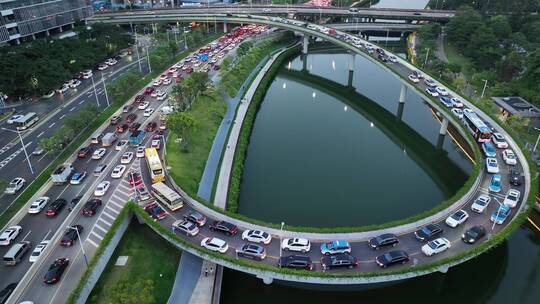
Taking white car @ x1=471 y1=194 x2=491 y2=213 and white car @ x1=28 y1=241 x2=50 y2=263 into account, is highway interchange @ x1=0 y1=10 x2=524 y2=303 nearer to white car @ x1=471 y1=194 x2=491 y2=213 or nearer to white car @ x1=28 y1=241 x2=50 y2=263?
white car @ x1=471 y1=194 x2=491 y2=213

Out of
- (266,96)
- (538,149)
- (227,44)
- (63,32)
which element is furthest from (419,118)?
(63,32)

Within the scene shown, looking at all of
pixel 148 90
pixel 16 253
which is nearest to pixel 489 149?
pixel 16 253

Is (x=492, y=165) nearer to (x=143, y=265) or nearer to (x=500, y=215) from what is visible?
(x=500, y=215)

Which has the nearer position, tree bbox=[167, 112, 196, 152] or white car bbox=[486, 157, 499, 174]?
white car bbox=[486, 157, 499, 174]

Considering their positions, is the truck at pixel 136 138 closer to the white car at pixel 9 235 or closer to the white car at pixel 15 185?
the white car at pixel 15 185

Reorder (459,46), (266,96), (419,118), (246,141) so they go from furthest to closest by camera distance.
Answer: (459,46) → (266,96) → (419,118) → (246,141)

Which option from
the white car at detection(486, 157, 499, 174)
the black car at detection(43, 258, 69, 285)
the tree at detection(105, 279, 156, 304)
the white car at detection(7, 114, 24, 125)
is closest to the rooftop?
the white car at detection(486, 157, 499, 174)

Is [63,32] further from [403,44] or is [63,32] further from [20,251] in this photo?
[403,44]

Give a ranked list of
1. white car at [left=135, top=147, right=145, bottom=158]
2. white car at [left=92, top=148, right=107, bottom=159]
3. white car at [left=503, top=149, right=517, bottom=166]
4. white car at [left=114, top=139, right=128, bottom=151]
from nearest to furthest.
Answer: white car at [left=503, top=149, right=517, bottom=166]
white car at [left=135, top=147, right=145, bottom=158]
white car at [left=92, top=148, right=107, bottom=159]
white car at [left=114, top=139, right=128, bottom=151]
